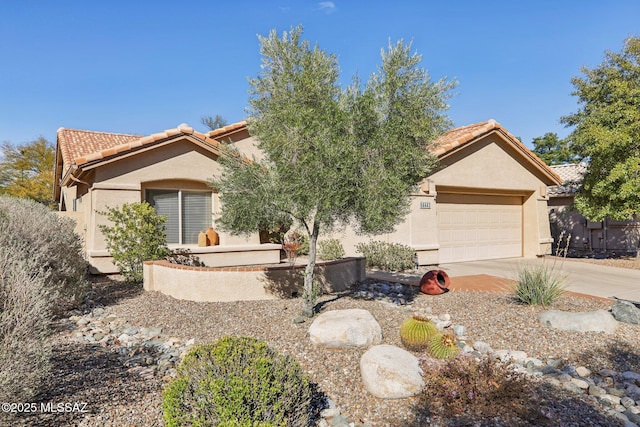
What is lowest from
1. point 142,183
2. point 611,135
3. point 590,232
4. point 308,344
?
point 308,344

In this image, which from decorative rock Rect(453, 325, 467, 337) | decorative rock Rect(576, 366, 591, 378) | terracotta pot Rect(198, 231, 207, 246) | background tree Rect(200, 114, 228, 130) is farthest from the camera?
background tree Rect(200, 114, 228, 130)

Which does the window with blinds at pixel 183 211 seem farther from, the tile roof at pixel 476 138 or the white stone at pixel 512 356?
the white stone at pixel 512 356

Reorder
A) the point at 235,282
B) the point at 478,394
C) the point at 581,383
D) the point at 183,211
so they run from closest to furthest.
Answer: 1. the point at 478,394
2. the point at 581,383
3. the point at 235,282
4. the point at 183,211

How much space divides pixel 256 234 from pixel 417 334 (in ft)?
27.0

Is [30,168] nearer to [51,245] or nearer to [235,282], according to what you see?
[51,245]

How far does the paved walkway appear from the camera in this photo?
9.21 meters

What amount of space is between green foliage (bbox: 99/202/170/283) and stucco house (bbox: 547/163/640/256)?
16.6m

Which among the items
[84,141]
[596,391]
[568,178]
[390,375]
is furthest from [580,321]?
[568,178]

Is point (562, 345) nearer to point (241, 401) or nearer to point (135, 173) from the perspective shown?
point (241, 401)

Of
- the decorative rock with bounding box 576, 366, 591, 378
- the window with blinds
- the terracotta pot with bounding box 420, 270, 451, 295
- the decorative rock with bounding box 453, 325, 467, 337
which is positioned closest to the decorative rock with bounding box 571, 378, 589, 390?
the decorative rock with bounding box 576, 366, 591, 378

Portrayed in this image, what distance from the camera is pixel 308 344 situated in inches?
224

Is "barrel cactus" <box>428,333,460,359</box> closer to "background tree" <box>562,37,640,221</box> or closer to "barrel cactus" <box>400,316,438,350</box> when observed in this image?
"barrel cactus" <box>400,316,438,350</box>

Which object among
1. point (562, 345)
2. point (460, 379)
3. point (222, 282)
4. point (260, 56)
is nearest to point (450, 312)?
point (562, 345)

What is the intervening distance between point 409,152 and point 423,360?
3081mm
